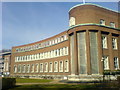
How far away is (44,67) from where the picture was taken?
182 feet

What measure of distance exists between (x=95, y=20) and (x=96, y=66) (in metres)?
10.9

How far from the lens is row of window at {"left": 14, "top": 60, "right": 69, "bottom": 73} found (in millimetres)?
45025

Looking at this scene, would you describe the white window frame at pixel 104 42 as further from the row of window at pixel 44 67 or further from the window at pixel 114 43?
the row of window at pixel 44 67

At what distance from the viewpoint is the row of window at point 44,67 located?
45.0 metres

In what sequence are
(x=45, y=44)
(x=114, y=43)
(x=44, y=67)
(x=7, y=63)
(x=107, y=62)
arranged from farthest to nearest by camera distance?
(x=7, y=63)
(x=45, y=44)
(x=44, y=67)
(x=114, y=43)
(x=107, y=62)

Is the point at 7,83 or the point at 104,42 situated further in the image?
the point at 104,42

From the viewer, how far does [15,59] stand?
73.4m

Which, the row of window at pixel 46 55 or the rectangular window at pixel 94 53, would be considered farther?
the row of window at pixel 46 55

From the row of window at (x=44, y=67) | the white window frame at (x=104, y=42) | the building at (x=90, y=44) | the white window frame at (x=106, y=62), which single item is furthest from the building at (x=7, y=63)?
the white window frame at (x=106, y=62)

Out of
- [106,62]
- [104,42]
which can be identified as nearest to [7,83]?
[106,62]

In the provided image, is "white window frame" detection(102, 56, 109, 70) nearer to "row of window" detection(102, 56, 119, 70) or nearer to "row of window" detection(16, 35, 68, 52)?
"row of window" detection(102, 56, 119, 70)

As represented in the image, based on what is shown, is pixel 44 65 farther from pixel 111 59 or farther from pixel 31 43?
pixel 111 59

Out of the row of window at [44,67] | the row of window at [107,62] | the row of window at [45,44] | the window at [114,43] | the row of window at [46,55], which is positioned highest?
the row of window at [45,44]

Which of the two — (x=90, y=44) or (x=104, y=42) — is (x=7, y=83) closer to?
(x=90, y=44)
